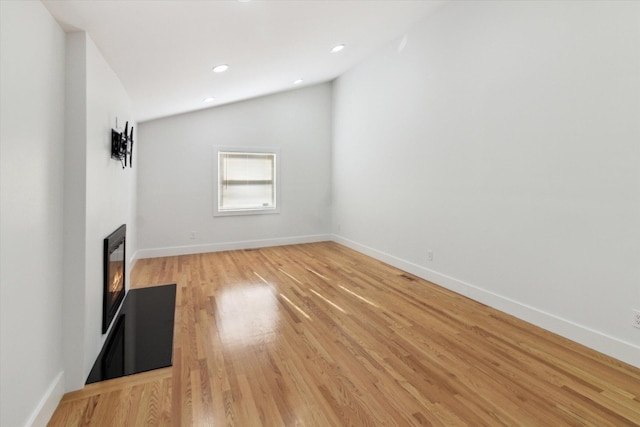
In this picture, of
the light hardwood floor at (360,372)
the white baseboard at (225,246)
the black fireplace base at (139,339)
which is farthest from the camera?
the white baseboard at (225,246)

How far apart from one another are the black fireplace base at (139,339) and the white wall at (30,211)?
1.25 feet

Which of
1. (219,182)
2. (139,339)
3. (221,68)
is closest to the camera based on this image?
(139,339)

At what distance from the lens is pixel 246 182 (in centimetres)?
618

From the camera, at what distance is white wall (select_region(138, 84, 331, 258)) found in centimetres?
540

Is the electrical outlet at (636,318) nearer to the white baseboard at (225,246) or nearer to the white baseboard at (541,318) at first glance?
the white baseboard at (541,318)

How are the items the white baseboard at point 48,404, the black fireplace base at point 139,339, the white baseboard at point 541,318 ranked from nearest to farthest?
1. the white baseboard at point 48,404
2. the black fireplace base at point 139,339
3. the white baseboard at point 541,318

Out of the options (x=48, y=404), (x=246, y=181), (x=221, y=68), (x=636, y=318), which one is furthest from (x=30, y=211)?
(x=246, y=181)

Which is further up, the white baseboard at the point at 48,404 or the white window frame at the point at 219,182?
the white window frame at the point at 219,182

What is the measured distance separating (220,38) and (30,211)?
1.99 meters

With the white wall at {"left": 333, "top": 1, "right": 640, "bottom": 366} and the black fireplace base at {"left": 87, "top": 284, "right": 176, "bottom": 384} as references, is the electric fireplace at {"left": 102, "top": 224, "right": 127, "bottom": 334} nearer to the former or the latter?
the black fireplace base at {"left": 87, "top": 284, "right": 176, "bottom": 384}

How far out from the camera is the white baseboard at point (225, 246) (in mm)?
5383

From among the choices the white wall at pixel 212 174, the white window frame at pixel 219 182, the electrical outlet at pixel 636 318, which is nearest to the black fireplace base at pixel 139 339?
the white wall at pixel 212 174

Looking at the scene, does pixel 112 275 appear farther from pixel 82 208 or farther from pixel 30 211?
pixel 30 211

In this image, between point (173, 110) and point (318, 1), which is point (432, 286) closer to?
point (318, 1)
